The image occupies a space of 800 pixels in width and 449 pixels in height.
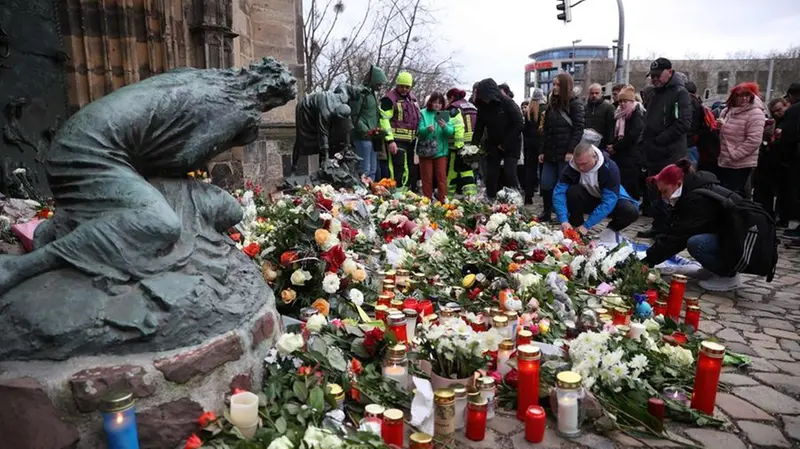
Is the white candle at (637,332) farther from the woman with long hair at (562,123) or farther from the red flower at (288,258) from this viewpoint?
the woman with long hair at (562,123)

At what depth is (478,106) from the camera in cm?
765

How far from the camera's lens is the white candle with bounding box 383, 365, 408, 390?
2336 millimetres

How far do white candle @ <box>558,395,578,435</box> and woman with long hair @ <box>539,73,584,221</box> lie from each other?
4.77 m

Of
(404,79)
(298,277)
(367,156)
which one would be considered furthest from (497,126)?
(298,277)

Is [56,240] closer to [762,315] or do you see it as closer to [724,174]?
[762,315]

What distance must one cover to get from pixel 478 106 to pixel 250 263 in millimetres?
5820

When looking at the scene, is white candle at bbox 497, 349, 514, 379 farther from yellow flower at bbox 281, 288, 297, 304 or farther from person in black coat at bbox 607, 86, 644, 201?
person in black coat at bbox 607, 86, 644, 201

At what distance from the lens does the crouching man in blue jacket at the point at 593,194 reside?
17.0ft

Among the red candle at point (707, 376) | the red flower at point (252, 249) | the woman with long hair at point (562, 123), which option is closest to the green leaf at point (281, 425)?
the red flower at point (252, 249)

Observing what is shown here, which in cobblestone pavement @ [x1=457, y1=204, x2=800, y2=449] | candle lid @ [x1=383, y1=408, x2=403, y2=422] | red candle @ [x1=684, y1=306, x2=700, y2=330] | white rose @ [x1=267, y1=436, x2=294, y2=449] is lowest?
cobblestone pavement @ [x1=457, y1=204, x2=800, y2=449]

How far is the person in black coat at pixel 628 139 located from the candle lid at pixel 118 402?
269 inches

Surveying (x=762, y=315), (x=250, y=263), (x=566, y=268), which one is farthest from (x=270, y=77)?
(x=762, y=315)

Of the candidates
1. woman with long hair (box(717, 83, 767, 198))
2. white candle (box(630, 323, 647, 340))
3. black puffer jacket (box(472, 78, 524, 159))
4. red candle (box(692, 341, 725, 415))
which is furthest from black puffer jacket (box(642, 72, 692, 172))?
red candle (box(692, 341, 725, 415))

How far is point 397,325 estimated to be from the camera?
99.3 inches
